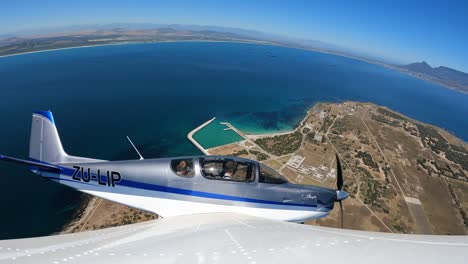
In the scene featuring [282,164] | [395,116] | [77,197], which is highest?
[395,116]

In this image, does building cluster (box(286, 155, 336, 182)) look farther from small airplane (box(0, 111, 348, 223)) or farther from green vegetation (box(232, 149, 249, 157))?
small airplane (box(0, 111, 348, 223))

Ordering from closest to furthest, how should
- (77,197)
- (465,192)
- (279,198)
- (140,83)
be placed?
(279,198) → (77,197) → (465,192) → (140,83)

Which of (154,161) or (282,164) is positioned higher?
(154,161)

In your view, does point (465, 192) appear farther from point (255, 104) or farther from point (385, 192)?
point (255, 104)

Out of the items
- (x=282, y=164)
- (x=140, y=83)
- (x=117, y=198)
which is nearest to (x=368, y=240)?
(x=117, y=198)

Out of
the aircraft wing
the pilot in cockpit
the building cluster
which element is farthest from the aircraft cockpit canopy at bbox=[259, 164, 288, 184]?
the building cluster

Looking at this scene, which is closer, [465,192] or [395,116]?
[465,192]

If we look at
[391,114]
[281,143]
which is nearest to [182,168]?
[281,143]
